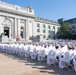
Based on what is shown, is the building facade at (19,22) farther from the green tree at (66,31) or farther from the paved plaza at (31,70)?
the paved plaza at (31,70)

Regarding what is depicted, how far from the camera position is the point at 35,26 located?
183 ft

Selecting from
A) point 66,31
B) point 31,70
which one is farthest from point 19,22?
point 31,70

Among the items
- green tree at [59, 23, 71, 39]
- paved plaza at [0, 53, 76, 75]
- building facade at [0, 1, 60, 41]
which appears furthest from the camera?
green tree at [59, 23, 71, 39]

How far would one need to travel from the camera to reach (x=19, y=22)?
48406 mm

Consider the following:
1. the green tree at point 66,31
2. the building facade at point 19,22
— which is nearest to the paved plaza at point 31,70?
the building facade at point 19,22

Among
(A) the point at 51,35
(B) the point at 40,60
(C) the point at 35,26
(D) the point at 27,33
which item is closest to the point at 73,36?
(A) the point at 51,35

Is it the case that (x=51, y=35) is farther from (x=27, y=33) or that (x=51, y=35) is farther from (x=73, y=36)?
(x=27, y=33)

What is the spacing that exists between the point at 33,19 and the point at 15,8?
9.10 meters

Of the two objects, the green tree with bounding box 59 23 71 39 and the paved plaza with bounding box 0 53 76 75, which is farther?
the green tree with bounding box 59 23 71 39

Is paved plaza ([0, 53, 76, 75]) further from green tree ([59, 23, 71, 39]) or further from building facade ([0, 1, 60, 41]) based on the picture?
green tree ([59, 23, 71, 39])

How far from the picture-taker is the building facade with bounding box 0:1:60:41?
43.8 metres

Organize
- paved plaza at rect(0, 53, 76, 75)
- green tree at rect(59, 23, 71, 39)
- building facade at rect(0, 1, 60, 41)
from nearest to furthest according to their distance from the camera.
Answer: paved plaza at rect(0, 53, 76, 75), building facade at rect(0, 1, 60, 41), green tree at rect(59, 23, 71, 39)

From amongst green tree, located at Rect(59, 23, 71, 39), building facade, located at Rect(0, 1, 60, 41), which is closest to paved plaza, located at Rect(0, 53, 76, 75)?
building facade, located at Rect(0, 1, 60, 41)

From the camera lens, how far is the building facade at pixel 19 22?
43812 millimetres
